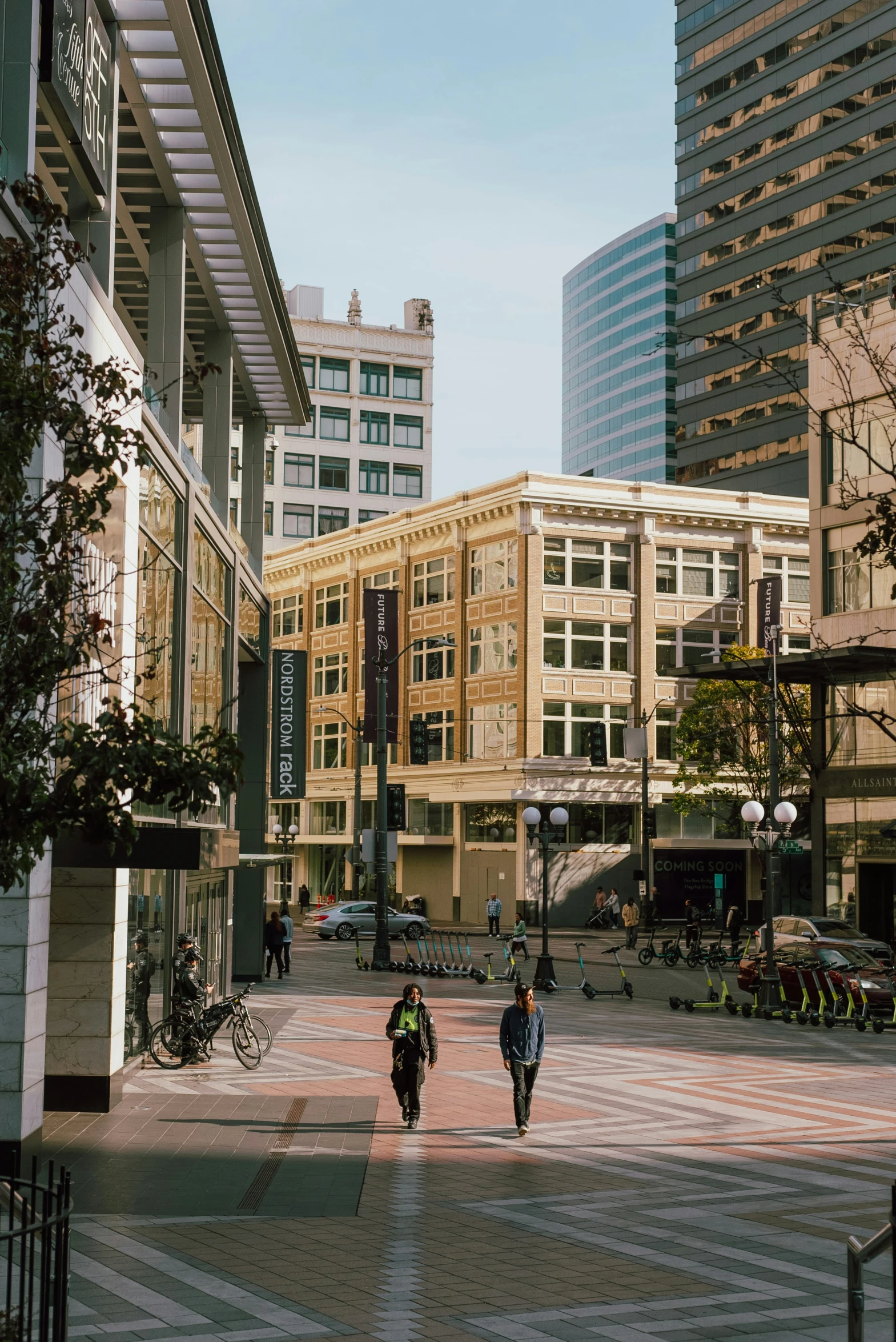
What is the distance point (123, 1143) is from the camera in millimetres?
15148

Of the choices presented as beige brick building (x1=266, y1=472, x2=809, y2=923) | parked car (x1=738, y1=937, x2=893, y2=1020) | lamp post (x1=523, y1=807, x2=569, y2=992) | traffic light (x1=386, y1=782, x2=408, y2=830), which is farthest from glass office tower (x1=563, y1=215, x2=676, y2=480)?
parked car (x1=738, y1=937, x2=893, y2=1020)

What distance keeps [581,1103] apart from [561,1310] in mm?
8755

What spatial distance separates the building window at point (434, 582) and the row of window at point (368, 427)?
28.2 meters

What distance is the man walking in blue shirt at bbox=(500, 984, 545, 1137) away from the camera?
15.9 metres

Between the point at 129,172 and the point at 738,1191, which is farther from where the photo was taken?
the point at 129,172

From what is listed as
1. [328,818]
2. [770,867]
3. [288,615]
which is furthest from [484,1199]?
[288,615]

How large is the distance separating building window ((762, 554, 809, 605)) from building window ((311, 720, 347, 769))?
75.0 ft

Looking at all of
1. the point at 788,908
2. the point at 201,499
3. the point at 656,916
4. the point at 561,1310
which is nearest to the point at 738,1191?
the point at 561,1310

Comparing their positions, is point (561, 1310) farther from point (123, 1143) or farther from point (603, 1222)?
point (123, 1143)

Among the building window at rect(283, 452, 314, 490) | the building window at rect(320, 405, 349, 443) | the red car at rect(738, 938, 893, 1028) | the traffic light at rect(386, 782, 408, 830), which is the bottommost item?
the red car at rect(738, 938, 893, 1028)

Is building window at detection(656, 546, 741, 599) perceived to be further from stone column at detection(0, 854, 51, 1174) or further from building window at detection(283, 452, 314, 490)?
stone column at detection(0, 854, 51, 1174)

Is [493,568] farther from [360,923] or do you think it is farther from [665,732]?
[360,923]

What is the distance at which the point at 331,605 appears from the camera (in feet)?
267

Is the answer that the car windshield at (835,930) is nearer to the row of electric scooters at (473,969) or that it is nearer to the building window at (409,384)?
the row of electric scooters at (473,969)
